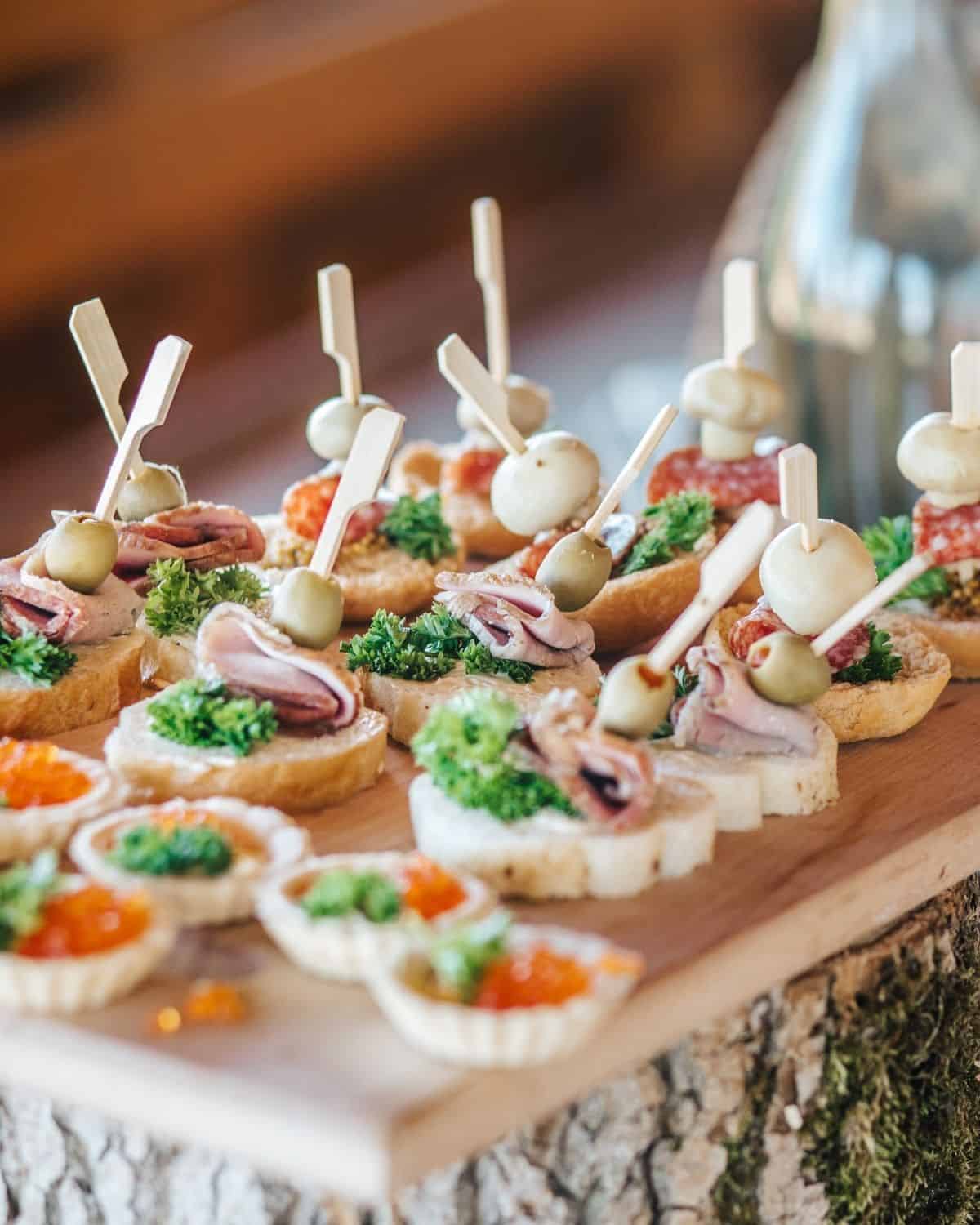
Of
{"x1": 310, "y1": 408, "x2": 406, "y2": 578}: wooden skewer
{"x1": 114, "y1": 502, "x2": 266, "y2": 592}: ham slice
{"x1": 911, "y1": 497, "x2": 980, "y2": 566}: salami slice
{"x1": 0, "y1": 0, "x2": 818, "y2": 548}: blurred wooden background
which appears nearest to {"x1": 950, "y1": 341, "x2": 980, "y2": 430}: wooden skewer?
{"x1": 911, "y1": 497, "x2": 980, "y2": 566}: salami slice

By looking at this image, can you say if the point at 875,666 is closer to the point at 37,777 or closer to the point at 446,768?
the point at 446,768

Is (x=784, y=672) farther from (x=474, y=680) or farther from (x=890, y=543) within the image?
(x=890, y=543)

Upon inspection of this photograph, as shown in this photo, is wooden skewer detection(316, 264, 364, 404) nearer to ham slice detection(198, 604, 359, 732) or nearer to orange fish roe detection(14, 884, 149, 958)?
ham slice detection(198, 604, 359, 732)

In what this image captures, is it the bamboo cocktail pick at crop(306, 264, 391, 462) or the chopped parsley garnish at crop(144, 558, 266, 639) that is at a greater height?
the bamboo cocktail pick at crop(306, 264, 391, 462)

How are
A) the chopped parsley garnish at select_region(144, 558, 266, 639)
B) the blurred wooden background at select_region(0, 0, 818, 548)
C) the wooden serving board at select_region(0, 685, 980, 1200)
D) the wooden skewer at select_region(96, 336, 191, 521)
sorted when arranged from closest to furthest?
the wooden serving board at select_region(0, 685, 980, 1200)
the wooden skewer at select_region(96, 336, 191, 521)
the chopped parsley garnish at select_region(144, 558, 266, 639)
the blurred wooden background at select_region(0, 0, 818, 548)

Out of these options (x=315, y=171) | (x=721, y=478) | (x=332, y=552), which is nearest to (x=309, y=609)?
(x=332, y=552)

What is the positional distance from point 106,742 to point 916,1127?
1316 mm

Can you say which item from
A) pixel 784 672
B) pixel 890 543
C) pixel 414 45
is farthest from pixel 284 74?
pixel 784 672

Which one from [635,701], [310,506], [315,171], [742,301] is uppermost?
[742,301]

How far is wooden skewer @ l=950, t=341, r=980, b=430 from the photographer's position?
2.85 m

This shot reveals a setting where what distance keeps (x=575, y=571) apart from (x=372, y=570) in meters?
0.62

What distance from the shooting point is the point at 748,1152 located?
2326 mm

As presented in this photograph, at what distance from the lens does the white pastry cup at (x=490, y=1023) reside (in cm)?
179

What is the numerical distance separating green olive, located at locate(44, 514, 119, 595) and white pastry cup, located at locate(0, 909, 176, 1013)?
99 centimetres
